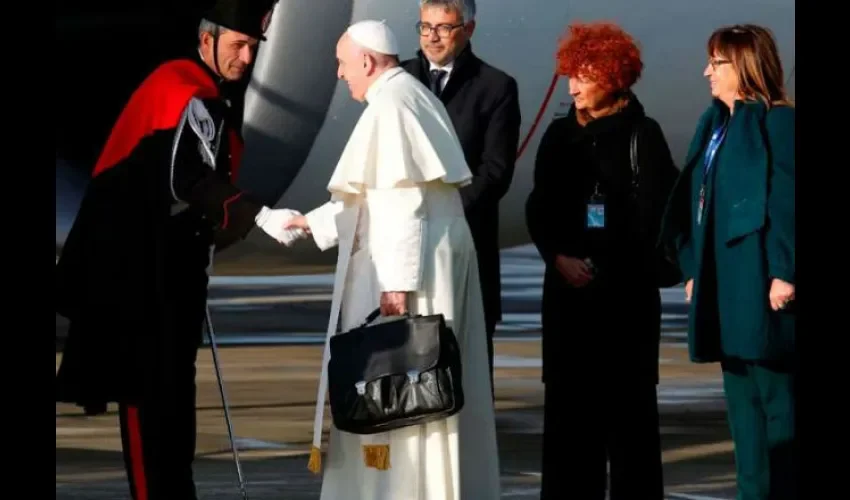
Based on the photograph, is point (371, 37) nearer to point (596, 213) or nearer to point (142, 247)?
point (142, 247)

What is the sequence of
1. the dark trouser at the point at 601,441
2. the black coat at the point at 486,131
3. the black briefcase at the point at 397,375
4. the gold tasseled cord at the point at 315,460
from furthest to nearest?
the black coat at the point at 486,131, the dark trouser at the point at 601,441, the gold tasseled cord at the point at 315,460, the black briefcase at the point at 397,375


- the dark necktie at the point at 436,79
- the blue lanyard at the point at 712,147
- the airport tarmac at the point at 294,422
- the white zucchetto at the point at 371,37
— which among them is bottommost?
the airport tarmac at the point at 294,422

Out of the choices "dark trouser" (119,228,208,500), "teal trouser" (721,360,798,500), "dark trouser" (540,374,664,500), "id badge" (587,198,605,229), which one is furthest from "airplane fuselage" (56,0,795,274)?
"teal trouser" (721,360,798,500)

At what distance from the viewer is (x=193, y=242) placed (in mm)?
7453

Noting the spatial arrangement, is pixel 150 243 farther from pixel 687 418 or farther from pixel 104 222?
pixel 687 418

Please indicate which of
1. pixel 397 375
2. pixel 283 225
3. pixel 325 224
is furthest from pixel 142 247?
pixel 397 375

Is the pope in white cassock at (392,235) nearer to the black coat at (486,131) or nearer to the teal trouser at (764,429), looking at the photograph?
the teal trouser at (764,429)

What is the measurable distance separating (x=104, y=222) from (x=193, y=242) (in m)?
0.28

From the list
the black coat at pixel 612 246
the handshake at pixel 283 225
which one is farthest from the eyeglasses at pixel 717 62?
the handshake at pixel 283 225

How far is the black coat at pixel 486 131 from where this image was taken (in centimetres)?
838

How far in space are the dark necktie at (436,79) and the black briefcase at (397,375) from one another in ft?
5.16

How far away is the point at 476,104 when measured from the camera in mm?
8453

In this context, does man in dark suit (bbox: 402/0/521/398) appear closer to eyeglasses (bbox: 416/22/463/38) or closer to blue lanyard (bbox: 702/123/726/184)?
eyeglasses (bbox: 416/22/463/38)

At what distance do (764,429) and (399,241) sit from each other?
1.17 meters
